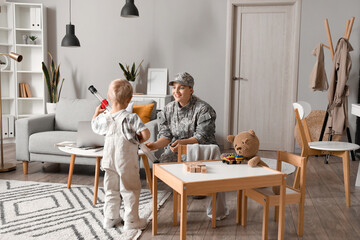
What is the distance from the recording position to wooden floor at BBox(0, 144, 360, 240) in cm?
250

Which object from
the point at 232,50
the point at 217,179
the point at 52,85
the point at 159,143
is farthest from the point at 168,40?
the point at 217,179

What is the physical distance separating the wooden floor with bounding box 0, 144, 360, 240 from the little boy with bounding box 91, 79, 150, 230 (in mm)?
252

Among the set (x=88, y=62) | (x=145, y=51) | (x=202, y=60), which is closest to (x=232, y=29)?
(x=202, y=60)

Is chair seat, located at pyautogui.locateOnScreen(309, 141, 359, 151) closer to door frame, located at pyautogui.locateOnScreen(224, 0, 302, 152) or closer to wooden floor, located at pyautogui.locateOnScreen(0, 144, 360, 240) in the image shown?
wooden floor, located at pyautogui.locateOnScreen(0, 144, 360, 240)

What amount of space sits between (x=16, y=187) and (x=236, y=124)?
316 cm

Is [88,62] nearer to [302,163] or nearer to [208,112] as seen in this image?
[208,112]

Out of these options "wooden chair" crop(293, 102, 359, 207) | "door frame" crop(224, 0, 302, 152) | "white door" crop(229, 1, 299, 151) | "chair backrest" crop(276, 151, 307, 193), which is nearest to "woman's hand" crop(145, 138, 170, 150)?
"chair backrest" crop(276, 151, 307, 193)

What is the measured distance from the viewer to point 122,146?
7.96 ft

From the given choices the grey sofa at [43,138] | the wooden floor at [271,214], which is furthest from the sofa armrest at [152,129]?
the wooden floor at [271,214]

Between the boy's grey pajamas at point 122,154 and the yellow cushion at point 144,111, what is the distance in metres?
1.43

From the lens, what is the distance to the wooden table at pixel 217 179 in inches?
78.1

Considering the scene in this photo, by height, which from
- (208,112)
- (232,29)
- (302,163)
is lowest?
(302,163)

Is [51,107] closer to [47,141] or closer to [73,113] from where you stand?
[73,113]

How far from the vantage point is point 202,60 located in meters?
5.55
